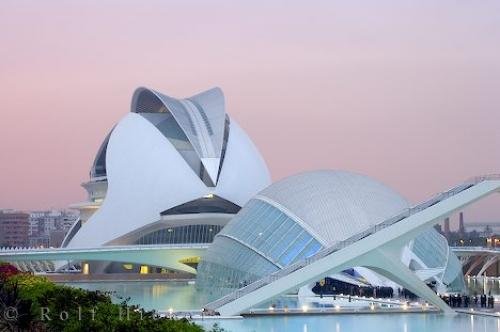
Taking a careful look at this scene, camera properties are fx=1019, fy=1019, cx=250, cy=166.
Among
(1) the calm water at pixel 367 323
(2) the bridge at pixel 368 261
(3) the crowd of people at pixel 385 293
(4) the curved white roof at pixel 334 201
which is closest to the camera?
(1) the calm water at pixel 367 323

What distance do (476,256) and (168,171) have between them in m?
28.1

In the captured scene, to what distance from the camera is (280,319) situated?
33375mm

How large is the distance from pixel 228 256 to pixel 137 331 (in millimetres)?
28529

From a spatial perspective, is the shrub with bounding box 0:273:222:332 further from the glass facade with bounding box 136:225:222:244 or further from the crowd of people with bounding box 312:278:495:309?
the glass facade with bounding box 136:225:222:244

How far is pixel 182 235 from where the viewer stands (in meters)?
76.7

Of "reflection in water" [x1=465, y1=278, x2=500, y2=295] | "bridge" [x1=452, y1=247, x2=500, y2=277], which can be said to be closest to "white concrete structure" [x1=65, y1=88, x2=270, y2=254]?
"bridge" [x1=452, y1=247, x2=500, y2=277]

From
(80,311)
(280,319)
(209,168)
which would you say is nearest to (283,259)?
(280,319)

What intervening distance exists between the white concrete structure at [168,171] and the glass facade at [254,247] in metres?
29.1

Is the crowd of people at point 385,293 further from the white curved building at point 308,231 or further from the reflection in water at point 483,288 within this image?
the reflection in water at point 483,288

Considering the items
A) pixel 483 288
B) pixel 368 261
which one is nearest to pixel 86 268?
pixel 483 288

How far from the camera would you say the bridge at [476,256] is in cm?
7612

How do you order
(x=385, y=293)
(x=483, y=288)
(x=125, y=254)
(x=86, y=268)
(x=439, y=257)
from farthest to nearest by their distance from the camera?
(x=86, y=268), (x=125, y=254), (x=483, y=288), (x=439, y=257), (x=385, y=293)

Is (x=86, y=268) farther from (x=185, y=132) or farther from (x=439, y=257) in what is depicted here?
(x=439, y=257)

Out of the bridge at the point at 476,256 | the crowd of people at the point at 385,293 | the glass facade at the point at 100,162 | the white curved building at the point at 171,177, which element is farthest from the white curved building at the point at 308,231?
the glass facade at the point at 100,162
